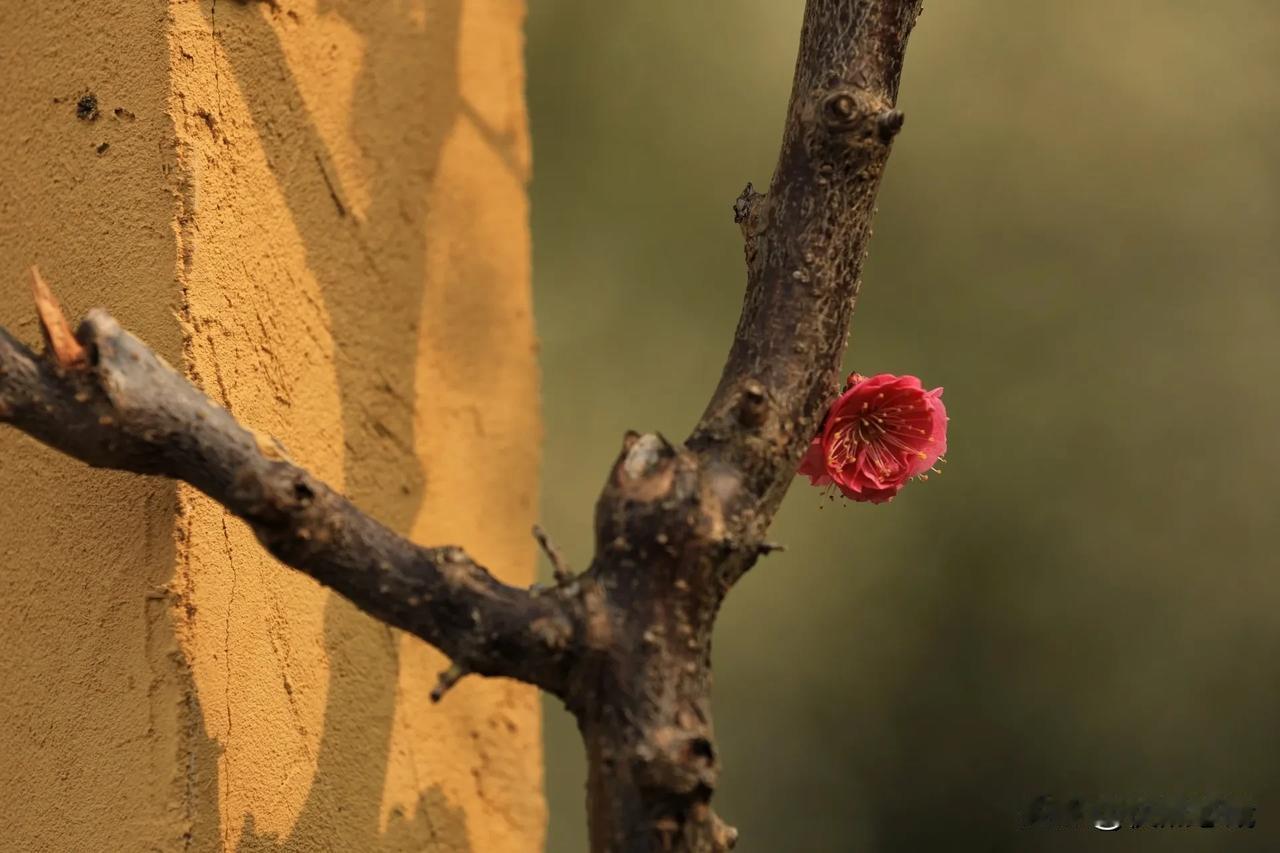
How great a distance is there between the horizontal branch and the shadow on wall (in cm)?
21

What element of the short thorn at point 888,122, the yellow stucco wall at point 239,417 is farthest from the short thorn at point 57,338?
the short thorn at point 888,122

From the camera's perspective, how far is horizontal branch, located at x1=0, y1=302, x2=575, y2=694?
81cm

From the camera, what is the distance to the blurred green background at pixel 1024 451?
1383 millimetres

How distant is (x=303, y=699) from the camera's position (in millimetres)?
1050

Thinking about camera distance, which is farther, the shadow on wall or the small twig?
the shadow on wall

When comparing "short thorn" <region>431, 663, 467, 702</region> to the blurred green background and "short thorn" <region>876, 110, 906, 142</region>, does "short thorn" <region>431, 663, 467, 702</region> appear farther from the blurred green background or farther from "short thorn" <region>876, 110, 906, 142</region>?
the blurred green background

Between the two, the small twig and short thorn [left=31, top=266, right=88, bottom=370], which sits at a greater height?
short thorn [left=31, top=266, right=88, bottom=370]

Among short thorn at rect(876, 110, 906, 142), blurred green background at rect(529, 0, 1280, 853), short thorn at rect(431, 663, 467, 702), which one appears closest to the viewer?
short thorn at rect(431, 663, 467, 702)

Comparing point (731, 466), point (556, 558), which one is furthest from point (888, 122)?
point (556, 558)

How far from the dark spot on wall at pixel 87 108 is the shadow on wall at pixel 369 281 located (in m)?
0.10

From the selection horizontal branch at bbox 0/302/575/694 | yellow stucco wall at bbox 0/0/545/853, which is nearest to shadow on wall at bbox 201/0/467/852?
yellow stucco wall at bbox 0/0/545/853

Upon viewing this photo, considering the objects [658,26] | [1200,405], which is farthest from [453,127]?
[1200,405]

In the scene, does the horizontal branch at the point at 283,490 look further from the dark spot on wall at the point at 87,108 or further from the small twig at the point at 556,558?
the dark spot on wall at the point at 87,108

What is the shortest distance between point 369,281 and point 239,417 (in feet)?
0.92
